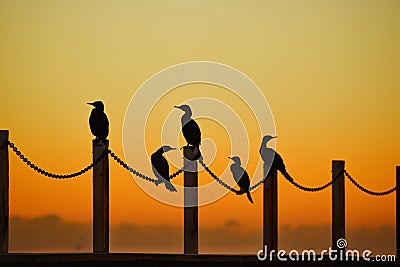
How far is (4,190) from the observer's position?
11.4m

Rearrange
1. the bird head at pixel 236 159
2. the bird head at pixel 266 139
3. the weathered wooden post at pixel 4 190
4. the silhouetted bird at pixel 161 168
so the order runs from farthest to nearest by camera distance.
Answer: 1. the bird head at pixel 266 139
2. the bird head at pixel 236 159
3. the silhouetted bird at pixel 161 168
4. the weathered wooden post at pixel 4 190

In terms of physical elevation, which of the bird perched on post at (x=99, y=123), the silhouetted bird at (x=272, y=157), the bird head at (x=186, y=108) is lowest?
the silhouetted bird at (x=272, y=157)

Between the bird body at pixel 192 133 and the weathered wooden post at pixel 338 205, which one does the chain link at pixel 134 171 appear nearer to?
the bird body at pixel 192 133

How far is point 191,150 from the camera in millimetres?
11898

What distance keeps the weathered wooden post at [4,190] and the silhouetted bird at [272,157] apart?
334cm

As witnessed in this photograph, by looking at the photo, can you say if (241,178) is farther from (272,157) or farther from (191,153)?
(191,153)

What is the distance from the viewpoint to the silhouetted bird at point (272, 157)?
41.4 feet

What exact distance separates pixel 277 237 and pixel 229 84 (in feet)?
9.65

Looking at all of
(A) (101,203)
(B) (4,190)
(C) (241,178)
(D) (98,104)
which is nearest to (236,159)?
(C) (241,178)

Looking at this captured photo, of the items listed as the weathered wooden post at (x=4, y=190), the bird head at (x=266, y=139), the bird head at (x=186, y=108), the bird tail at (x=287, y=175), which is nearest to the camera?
the weathered wooden post at (x=4, y=190)

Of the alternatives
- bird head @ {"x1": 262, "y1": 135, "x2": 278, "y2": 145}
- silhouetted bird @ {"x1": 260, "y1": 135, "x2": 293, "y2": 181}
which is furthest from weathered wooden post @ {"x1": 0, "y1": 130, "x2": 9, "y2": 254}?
bird head @ {"x1": 262, "y1": 135, "x2": 278, "y2": 145}

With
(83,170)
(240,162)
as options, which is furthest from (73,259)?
(240,162)

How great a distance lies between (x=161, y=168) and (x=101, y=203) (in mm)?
1418

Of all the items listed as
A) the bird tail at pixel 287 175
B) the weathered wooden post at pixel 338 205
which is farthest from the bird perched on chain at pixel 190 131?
the weathered wooden post at pixel 338 205
